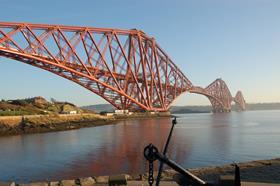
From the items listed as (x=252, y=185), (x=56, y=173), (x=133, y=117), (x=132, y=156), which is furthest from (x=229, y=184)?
(x=133, y=117)

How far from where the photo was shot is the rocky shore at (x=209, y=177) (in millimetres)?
13812

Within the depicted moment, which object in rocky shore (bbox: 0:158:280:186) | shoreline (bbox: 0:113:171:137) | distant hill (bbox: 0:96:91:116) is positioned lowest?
rocky shore (bbox: 0:158:280:186)

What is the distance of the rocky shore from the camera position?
13812 millimetres

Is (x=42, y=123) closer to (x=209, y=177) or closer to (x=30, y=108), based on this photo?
(x=30, y=108)

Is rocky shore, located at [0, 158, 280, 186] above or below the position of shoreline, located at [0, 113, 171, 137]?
below

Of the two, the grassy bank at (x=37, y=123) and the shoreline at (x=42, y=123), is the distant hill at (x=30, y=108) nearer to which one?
the grassy bank at (x=37, y=123)

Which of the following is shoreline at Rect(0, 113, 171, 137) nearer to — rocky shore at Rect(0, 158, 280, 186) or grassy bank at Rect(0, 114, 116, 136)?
Result: grassy bank at Rect(0, 114, 116, 136)

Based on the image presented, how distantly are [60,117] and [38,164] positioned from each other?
47.4 meters

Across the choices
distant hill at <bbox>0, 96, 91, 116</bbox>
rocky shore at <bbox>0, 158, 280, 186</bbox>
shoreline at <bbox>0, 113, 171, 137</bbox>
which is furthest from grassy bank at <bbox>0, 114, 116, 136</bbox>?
rocky shore at <bbox>0, 158, 280, 186</bbox>

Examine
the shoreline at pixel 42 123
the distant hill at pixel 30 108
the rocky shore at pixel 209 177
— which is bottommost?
the rocky shore at pixel 209 177

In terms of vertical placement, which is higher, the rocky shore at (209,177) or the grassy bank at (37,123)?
the grassy bank at (37,123)

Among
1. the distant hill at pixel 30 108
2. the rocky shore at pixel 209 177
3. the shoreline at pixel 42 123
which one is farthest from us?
the distant hill at pixel 30 108

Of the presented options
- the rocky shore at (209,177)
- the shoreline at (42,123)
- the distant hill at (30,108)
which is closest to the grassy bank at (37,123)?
the shoreline at (42,123)

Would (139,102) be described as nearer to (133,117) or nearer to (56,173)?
(133,117)
